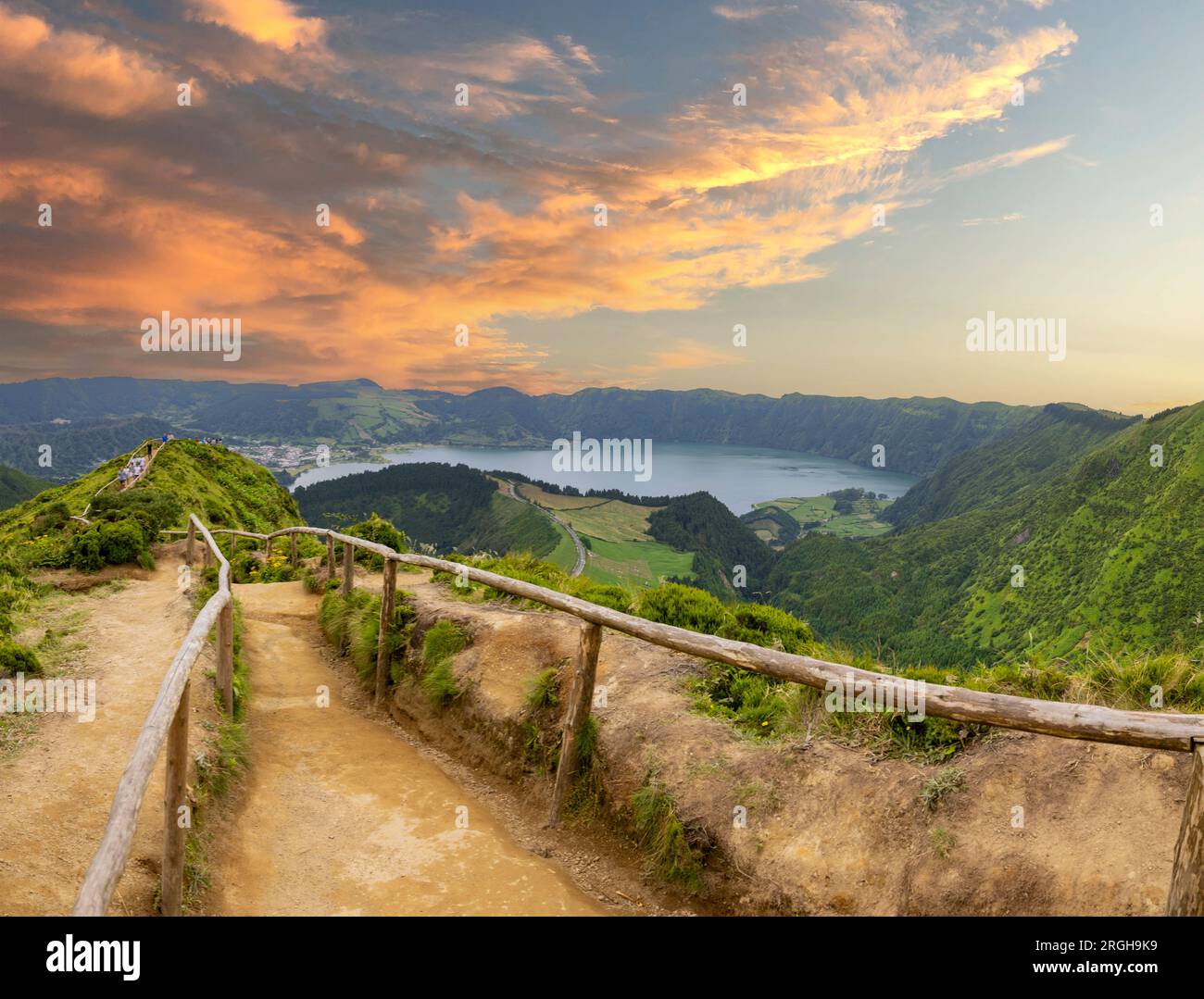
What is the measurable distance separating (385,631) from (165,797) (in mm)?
5036

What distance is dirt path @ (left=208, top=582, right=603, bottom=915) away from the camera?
4914 millimetres

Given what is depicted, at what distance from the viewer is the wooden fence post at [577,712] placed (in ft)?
20.2

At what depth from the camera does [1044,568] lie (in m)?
103

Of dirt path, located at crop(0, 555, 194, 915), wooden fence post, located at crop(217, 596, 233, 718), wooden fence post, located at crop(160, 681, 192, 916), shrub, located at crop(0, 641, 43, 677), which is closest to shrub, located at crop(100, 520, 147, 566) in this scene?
dirt path, located at crop(0, 555, 194, 915)

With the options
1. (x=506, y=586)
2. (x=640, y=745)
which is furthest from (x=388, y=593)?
(x=640, y=745)

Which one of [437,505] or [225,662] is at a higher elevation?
[225,662]

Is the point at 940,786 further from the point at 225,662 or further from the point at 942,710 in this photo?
the point at 225,662

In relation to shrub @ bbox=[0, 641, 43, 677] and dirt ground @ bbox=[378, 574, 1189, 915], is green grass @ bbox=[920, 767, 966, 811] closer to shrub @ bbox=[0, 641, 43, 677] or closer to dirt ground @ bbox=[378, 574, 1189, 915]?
dirt ground @ bbox=[378, 574, 1189, 915]

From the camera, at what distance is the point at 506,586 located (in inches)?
299

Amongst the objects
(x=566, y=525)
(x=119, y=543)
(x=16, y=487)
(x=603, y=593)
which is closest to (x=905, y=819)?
(x=603, y=593)

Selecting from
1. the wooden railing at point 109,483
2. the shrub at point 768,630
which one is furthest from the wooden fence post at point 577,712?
the wooden railing at point 109,483

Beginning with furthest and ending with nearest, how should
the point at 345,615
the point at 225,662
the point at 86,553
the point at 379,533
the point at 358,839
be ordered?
1. the point at 379,533
2. the point at 86,553
3. the point at 345,615
4. the point at 225,662
5. the point at 358,839
